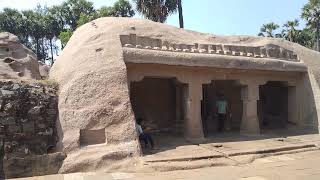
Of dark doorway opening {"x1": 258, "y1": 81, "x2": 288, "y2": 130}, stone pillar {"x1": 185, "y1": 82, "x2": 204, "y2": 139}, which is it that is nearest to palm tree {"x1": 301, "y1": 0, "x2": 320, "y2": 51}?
dark doorway opening {"x1": 258, "y1": 81, "x2": 288, "y2": 130}

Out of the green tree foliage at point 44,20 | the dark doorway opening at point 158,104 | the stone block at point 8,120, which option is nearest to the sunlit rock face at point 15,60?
the stone block at point 8,120

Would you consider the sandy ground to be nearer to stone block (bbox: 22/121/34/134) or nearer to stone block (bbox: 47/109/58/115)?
stone block (bbox: 22/121/34/134)

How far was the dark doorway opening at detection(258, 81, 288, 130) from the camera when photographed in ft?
47.6

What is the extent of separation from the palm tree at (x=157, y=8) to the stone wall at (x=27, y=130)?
15140mm

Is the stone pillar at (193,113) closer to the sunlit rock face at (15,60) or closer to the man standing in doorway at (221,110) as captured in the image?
the man standing in doorway at (221,110)

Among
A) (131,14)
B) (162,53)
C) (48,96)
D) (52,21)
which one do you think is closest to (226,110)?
(162,53)

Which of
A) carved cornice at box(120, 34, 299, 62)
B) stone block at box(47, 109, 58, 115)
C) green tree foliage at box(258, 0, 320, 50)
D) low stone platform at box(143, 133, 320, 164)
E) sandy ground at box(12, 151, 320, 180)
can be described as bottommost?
sandy ground at box(12, 151, 320, 180)

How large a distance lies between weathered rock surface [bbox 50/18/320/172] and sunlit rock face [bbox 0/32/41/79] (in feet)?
2.29

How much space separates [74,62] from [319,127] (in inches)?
329

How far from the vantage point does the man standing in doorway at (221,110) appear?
12.8m

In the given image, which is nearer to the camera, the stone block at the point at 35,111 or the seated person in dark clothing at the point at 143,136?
the stone block at the point at 35,111

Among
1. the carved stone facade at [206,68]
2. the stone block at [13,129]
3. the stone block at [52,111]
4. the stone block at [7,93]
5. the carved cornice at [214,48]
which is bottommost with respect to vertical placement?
the stone block at [13,129]

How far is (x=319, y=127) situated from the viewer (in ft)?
41.9

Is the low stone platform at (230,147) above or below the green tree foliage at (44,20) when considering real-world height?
below
